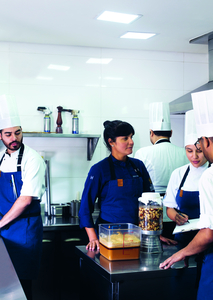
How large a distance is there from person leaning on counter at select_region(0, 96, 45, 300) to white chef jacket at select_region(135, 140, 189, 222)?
93 cm

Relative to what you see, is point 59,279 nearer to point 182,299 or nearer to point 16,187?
point 16,187

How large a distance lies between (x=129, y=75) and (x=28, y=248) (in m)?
1.99

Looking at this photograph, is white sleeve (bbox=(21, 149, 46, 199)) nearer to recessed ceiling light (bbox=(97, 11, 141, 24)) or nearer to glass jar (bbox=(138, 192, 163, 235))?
glass jar (bbox=(138, 192, 163, 235))

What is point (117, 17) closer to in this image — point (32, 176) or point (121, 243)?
point (32, 176)

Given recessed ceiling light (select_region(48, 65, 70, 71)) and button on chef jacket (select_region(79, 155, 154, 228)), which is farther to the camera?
recessed ceiling light (select_region(48, 65, 70, 71))

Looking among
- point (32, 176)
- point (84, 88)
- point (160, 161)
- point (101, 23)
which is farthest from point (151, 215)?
point (84, 88)

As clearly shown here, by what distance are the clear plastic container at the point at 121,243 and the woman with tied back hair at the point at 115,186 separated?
36 centimetres

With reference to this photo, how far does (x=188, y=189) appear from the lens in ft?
6.86

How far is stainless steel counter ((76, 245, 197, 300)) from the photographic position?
144 centimetres

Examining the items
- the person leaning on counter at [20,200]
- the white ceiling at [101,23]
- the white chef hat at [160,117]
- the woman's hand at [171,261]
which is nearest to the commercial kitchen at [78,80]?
the white ceiling at [101,23]

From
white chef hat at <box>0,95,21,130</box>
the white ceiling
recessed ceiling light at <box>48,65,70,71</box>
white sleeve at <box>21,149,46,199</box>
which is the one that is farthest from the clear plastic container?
recessed ceiling light at <box>48,65,70,71</box>

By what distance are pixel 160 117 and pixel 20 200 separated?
1.47m

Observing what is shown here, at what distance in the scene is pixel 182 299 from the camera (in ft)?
5.14

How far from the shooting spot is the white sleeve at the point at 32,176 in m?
2.14
